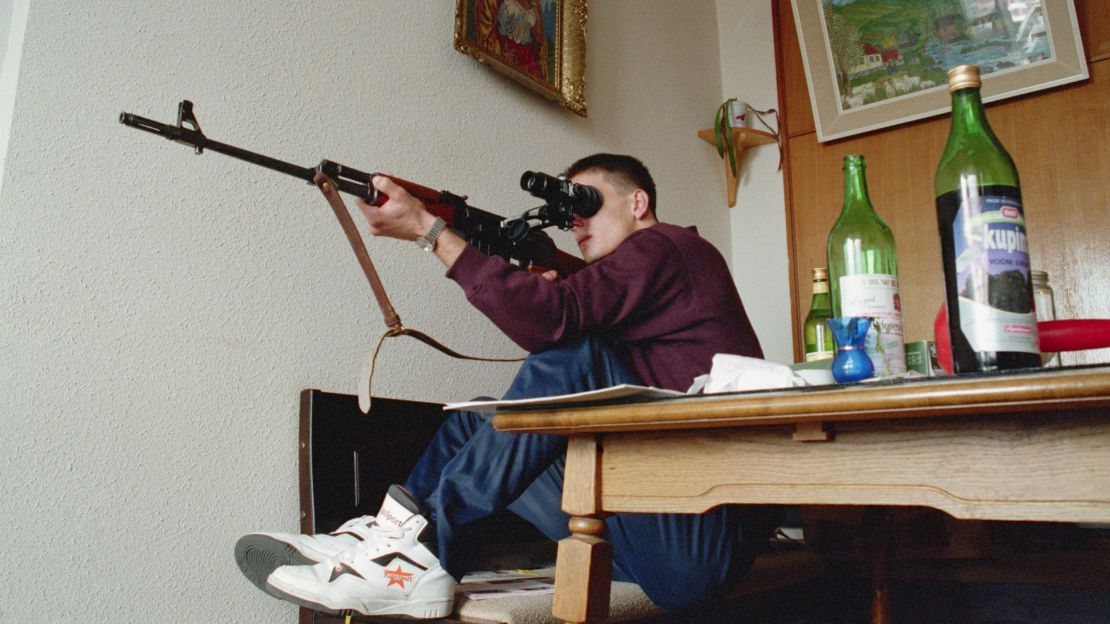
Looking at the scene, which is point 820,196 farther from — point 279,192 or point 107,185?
point 107,185

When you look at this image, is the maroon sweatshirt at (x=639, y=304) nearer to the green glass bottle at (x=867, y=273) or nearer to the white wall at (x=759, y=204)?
the green glass bottle at (x=867, y=273)

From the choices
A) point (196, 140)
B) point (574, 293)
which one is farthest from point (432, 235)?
point (196, 140)

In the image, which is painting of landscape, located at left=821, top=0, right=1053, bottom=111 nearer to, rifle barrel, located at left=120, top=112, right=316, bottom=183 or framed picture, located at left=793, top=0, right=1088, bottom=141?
framed picture, located at left=793, top=0, right=1088, bottom=141

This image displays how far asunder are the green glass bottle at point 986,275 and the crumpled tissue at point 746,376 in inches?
5.2

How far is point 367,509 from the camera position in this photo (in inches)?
54.8

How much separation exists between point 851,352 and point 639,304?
22.7 inches

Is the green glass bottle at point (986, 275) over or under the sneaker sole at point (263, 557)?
over

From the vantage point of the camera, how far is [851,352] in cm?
69

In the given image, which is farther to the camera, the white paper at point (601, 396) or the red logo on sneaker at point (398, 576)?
the red logo on sneaker at point (398, 576)

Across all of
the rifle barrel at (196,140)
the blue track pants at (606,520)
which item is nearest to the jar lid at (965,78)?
the blue track pants at (606,520)

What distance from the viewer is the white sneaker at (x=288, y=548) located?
1.02 meters

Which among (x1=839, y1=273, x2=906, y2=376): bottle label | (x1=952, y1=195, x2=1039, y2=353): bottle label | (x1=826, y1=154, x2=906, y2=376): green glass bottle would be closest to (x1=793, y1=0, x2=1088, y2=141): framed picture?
(x1=826, y1=154, x2=906, y2=376): green glass bottle

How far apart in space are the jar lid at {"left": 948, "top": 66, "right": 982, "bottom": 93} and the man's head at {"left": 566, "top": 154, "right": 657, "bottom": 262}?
0.91m

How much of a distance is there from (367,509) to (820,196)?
2.03 metres
